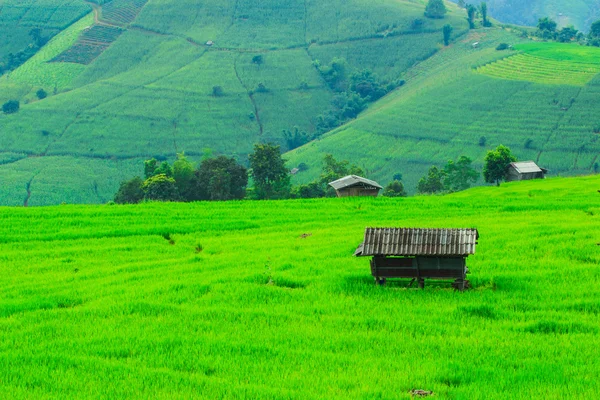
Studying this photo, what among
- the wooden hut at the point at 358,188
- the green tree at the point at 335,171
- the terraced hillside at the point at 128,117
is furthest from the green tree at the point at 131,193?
the terraced hillside at the point at 128,117

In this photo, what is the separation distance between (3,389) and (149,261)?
16636 millimetres

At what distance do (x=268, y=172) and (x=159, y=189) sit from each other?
11164 mm

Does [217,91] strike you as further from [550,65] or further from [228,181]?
[228,181]

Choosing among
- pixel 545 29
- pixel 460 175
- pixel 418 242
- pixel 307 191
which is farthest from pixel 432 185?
pixel 545 29

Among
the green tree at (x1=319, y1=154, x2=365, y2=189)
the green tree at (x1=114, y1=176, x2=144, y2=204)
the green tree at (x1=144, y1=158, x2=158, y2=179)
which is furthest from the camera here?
the green tree at (x1=319, y1=154, x2=365, y2=189)

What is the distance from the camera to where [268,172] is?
82.4m

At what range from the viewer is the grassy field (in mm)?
19094

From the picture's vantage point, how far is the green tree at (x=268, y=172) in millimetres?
82250

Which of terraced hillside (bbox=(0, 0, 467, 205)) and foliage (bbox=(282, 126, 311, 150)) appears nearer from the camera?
terraced hillside (bbox=(0, 0, 467, 205))

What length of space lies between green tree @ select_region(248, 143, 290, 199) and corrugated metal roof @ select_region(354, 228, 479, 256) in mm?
54861

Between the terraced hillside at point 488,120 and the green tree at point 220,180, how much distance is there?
43052 millimetres

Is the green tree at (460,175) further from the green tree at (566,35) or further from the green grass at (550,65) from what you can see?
the green tree at (566,35)

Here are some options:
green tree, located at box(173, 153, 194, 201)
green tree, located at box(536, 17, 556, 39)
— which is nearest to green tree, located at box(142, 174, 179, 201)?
green tree, located at box(173, 153, 194, 201)

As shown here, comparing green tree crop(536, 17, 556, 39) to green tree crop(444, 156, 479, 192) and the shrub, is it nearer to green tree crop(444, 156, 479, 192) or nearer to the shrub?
the shrub
